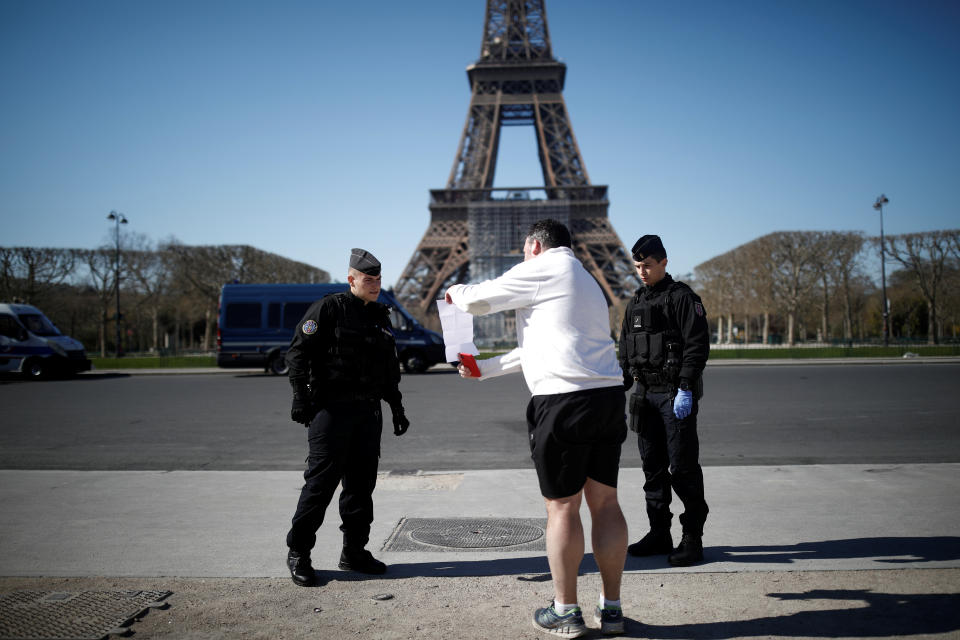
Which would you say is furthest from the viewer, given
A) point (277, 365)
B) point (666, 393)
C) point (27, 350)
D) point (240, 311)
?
point (27, 350)

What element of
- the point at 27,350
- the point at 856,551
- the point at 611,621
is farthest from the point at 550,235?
the point at 27,350

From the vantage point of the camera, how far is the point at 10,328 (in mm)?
20500

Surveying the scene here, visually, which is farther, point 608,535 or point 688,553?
point 688,553

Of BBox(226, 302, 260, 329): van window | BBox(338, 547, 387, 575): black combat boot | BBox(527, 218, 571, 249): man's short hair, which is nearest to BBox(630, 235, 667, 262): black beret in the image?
BBox(527, 218, 571, 249): man's short hair

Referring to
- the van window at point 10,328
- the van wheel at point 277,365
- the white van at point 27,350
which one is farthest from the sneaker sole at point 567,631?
the van window at point 10,328

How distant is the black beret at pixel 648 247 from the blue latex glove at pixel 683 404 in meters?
0.79

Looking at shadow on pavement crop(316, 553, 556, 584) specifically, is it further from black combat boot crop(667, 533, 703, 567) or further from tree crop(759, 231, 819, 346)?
tree crop(759, 231, 819, 346)

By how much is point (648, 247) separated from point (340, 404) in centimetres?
188

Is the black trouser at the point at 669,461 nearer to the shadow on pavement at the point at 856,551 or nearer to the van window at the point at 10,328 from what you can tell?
the shadow on pavement at the point at 856,551

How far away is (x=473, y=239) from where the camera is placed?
4944cm

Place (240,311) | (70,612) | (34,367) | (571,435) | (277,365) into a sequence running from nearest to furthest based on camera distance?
1. (571,435)
2. (70,612)
3. (277,365)
4. (240,311)
5. (34,367)

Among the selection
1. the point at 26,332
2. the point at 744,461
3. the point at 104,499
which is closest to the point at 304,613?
the point at 104,499

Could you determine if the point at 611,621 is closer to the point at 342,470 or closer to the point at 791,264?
the point at 342,470

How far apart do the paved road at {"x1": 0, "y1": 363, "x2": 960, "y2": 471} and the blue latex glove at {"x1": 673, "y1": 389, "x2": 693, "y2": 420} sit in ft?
9.17
